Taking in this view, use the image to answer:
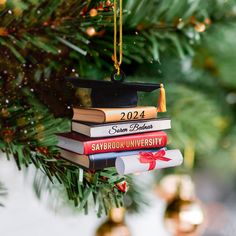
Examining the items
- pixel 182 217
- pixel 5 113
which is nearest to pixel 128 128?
pixel 5 113

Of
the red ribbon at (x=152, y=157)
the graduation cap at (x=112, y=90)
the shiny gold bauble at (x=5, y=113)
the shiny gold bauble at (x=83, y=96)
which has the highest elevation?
the shiny gold bauble at (x=83, y=96)

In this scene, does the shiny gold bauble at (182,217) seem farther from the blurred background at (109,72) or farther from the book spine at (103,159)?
the book spine at (103,159)

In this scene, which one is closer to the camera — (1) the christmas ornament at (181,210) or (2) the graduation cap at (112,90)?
(2) the graduation cap at (112,90)

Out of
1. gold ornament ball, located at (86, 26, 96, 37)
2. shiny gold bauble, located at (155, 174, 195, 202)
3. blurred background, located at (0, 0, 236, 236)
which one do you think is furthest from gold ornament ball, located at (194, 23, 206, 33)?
shiny gold bauble, located at (155, 174, 195, 202)

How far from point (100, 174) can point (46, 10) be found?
0.14m

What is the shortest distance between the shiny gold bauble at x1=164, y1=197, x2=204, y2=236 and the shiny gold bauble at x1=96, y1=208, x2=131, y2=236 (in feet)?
0.18

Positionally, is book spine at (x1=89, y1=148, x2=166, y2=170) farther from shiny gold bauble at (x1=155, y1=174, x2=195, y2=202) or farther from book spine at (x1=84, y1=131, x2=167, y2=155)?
shiny gold bauble at (x1=155, y1=174, x2=195, y2=202)

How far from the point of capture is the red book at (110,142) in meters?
0.26

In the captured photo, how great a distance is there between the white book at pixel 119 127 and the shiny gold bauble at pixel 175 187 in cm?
31

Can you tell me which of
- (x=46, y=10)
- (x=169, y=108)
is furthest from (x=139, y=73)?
(x=46, y=10)

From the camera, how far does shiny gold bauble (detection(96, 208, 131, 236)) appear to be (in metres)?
0.57

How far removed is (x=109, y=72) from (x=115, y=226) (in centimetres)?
24

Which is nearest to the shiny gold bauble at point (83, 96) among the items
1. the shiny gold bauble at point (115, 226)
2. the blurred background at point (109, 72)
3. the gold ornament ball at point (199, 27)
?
the blurred background at point (109, 72)

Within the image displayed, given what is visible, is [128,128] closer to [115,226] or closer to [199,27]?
[199,27]
